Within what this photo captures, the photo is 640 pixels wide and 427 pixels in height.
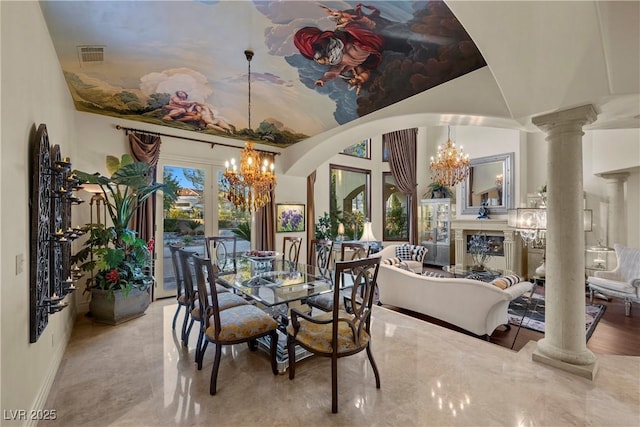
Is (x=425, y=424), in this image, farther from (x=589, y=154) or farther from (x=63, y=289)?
(x=589, y=154)

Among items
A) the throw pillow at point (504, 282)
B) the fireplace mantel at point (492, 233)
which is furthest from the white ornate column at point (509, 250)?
the throw pillow at point (504, 282)

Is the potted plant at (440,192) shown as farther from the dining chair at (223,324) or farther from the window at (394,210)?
the dining chair at (223,324)

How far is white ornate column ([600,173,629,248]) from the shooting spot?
18.4ft

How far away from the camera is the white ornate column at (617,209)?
5598mm

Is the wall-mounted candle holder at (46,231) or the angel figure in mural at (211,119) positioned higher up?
the angel figure in mural at (211,119)

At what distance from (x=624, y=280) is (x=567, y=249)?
129 inches

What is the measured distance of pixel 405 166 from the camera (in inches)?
320

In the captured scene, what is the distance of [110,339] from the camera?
126 inches

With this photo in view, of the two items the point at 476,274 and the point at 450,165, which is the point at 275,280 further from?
the point at 450,165

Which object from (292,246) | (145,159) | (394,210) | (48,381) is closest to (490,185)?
(394,210)

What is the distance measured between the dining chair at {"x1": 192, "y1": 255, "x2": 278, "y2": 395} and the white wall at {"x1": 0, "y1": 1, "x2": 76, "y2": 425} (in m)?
1.05

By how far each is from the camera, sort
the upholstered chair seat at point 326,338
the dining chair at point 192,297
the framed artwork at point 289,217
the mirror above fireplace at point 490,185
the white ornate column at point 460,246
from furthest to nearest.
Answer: the white ornate column at point 460,246, the mirror above fireplace at point 490,185, the framed artwork at point 289,217, the dining chair at point 192,297, the upholstered chair seat at point 326,338

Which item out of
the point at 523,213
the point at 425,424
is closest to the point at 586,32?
the point at 425,424

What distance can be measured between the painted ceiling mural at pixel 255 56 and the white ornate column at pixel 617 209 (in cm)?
511
